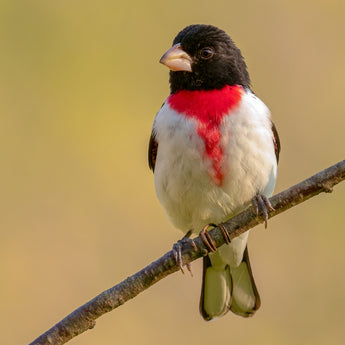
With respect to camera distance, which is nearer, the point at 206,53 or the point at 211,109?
the point at 211,109

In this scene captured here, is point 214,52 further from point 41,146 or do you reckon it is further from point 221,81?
point 41,146

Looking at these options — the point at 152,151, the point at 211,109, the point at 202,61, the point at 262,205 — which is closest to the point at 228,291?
the point at 152,151

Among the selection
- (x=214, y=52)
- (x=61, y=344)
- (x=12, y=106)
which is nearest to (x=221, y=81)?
(x=214, y=52)

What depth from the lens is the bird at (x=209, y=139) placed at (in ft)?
12.1

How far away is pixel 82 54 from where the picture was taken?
6.51 metres

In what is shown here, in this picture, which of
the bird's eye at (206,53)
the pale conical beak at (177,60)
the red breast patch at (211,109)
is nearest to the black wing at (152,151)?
the red breast patch at (211,109)

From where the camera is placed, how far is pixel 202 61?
395cm

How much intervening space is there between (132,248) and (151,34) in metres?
1.99

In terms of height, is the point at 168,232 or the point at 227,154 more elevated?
the point at 168,232

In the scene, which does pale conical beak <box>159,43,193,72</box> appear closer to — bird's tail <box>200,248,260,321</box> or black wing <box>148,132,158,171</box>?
black wing <box>148,132,158,171</box>

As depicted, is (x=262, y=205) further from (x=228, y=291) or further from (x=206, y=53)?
(x=228, y=291)

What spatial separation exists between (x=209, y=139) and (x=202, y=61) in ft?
1.73

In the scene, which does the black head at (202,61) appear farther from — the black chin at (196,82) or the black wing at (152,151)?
the black wing at (152,151)

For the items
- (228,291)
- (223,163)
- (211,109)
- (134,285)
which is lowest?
(134,285)
